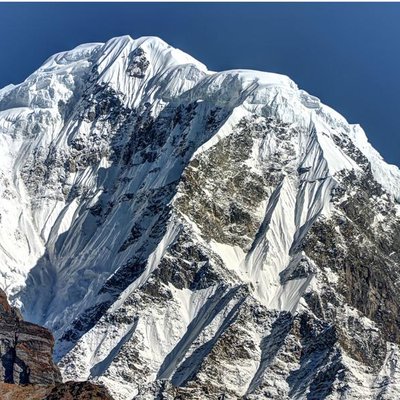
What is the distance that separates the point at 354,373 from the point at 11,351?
45986mm

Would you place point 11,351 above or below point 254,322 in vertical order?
below

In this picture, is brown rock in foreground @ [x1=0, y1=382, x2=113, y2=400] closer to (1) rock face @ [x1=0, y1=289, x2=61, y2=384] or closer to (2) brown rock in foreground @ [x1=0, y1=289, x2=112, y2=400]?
(2) brown rock in foreground @ [x1=0, y1=289, x2=112, y2=400]

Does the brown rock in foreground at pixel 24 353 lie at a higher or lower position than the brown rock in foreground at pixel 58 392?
higher

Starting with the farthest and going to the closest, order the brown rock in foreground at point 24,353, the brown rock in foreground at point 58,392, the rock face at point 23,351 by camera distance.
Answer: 1. the rock face at point 23,351
2. the brown rock in foreground at point 24,353
3. the brown rock in foreground at point 58,392

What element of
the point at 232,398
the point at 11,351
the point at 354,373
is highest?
the point at 354,373

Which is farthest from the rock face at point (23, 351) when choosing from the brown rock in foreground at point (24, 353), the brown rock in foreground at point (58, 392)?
the brown rock in foreground at point (58, 392)

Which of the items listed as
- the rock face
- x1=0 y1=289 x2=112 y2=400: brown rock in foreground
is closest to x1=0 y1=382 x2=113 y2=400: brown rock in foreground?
x1=0 y1=289 x2=112 y2=400: brown rock in foreground

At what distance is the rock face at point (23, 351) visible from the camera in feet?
540

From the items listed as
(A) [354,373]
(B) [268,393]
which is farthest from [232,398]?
(A) [354,373]

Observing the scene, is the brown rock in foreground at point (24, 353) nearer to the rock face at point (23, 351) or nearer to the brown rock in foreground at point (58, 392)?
the rock face at point (23, 351)

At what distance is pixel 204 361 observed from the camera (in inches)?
7151

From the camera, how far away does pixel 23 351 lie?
164 meters

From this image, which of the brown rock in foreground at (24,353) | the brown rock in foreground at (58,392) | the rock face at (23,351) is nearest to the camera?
the brown rock in foreground at (58,392)

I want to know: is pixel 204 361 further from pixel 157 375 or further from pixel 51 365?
pixel 51 365
